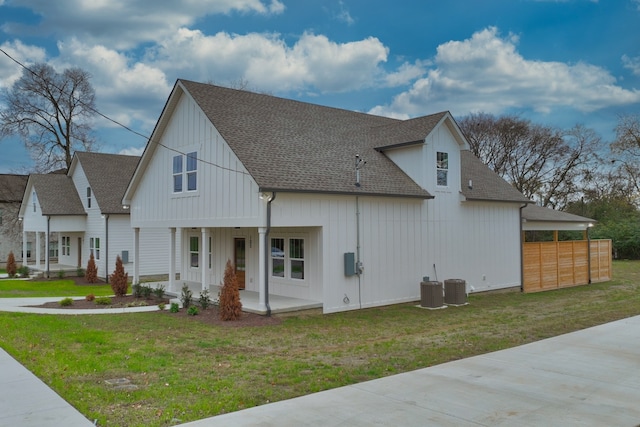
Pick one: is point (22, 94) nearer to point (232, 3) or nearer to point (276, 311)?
point (232, 3)

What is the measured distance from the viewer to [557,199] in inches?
1699

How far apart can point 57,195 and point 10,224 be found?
598 inches

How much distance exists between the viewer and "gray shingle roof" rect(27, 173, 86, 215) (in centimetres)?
2644

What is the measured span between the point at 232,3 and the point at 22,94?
27319 mm

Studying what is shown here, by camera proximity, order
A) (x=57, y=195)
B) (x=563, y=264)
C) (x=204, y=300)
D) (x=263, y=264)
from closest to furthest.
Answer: (x=263, y=264) → (x=204, y=300) → (x=563, y=264) → (x=57, y=195)

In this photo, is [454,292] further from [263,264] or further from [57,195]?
[57,195]

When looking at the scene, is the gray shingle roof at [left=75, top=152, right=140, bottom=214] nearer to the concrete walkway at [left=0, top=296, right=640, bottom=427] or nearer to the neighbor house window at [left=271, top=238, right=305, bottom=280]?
the neighbor house window at [left=271, top=238, right=305, bottom=280]

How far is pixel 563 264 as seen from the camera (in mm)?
20750

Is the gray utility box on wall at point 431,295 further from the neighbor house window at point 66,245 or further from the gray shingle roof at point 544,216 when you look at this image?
the neighbor house window at point 66,245

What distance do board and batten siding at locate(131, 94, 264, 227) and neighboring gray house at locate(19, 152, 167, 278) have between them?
5.81 meters

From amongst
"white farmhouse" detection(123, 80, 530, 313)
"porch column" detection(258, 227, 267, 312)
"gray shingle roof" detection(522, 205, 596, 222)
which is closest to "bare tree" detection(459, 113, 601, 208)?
"gray shingle roof" detection(522, 205, 596, 222)

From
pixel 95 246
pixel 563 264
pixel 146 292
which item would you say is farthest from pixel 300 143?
pixel 95 246

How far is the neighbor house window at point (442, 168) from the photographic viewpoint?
53.8 ft

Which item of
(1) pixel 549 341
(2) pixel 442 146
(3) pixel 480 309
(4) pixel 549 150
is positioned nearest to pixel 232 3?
(2) pixel 442 146
